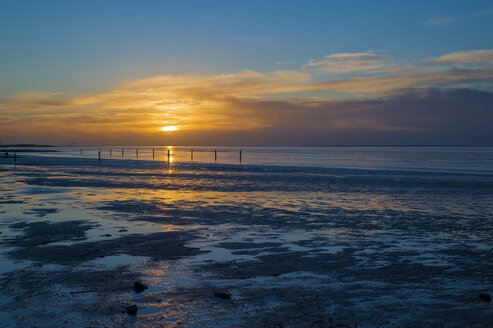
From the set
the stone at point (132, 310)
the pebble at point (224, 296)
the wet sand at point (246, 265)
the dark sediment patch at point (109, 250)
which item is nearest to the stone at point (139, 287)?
the wet sand at point (246, 265)

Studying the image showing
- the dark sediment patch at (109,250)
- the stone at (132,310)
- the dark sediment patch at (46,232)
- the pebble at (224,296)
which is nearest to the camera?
the stone at (132,310)

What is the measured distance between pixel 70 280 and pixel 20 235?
17.7 feet

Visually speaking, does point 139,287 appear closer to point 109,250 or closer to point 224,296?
point 224,296

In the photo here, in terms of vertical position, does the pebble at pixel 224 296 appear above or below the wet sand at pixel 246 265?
above

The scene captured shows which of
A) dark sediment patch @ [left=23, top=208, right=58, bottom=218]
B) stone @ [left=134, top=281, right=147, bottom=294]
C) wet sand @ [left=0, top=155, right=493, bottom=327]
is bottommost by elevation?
wet sand @ [left=0, top=155, right=493, bottom=327]

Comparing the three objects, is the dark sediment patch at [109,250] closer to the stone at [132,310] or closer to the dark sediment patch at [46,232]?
the dark sediment patch at [46,232]

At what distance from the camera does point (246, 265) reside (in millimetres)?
8914

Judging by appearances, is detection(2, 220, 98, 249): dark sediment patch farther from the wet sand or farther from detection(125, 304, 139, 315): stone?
detection(125, 304, 139, 315): stone

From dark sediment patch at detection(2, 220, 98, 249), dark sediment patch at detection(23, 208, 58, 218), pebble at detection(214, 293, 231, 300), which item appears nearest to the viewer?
pebble at detection(214, 293, 231, 300)

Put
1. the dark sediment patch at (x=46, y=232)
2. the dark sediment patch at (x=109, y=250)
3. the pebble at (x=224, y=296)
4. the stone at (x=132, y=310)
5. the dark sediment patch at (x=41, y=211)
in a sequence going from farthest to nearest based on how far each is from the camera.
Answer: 1. the dark sediment patch at (x=41, y=211)
2. the dark sediment patch at (x=46, y=232)
3. the dark sediment patch at (x=109, y=250)
4. the pebble at (x=224, y=296)
5. the stone at (x=132, y=310)

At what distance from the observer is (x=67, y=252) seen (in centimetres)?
1002

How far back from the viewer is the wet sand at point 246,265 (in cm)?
620

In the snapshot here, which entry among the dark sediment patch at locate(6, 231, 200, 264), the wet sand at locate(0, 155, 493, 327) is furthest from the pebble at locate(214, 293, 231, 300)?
the dark sediment patch at locate(6, 231, 200, 264)

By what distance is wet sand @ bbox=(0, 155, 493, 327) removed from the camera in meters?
6.20
